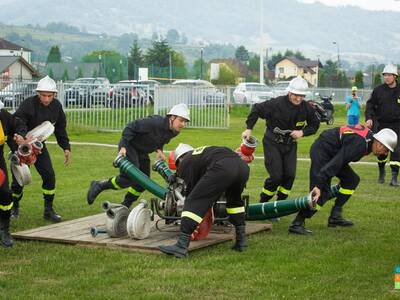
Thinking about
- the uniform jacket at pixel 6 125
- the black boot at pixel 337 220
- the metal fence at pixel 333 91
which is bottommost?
the metal fence at pixel 333 91

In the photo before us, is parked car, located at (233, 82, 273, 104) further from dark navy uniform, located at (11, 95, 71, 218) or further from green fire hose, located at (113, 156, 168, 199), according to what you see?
green fire hose, located at (113, 156, 168, 199)

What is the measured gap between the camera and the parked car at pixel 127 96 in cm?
2944

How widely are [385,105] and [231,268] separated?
7.51 m

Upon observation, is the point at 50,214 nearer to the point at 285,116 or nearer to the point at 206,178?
the point at 285,116

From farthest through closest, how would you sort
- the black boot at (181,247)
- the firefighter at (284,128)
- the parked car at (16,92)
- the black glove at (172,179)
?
the parked car at (16,92), the firefighter at (284,128), the black glove at (172,179), the black boot at (181,247)

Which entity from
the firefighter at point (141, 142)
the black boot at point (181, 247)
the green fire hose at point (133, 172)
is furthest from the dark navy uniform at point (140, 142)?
the black boot at point (181, 247)

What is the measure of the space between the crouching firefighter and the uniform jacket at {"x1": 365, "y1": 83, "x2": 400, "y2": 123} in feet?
14.3

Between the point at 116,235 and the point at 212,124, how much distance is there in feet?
73.7

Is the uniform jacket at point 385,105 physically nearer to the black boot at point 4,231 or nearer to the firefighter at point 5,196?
the firefighter at point 5,196

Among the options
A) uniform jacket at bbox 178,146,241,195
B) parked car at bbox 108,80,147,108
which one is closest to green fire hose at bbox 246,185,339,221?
uniform jacket at bbox 178,146,241,195

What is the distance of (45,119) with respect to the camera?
11.0m

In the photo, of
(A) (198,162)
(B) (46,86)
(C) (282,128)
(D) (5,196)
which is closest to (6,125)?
(D) (5,196)

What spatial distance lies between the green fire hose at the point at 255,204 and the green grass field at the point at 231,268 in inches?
10.7

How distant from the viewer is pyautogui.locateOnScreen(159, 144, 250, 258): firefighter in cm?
865
